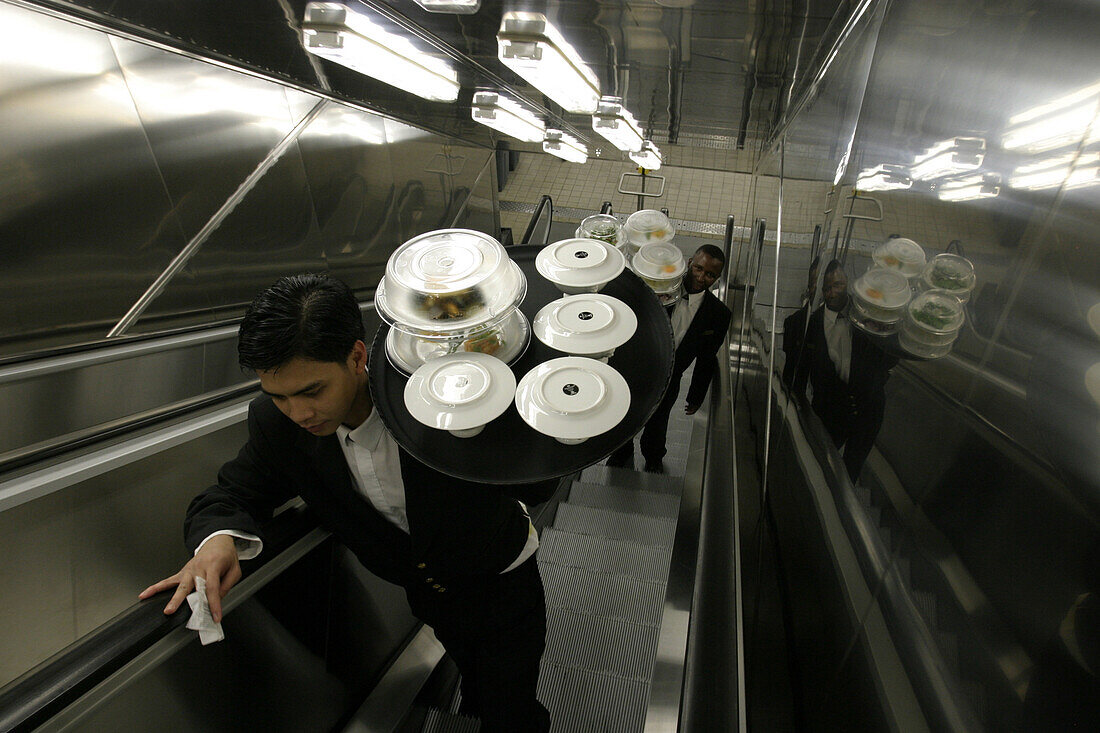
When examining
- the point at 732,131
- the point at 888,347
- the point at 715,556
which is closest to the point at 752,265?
the point at 732,131

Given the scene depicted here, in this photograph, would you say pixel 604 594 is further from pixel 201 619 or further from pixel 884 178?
pixel 884 178

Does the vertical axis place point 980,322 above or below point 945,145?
below

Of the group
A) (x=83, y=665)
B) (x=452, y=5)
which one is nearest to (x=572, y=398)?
(x=83, y=665)

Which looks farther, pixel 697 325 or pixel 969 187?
pixel 697 325

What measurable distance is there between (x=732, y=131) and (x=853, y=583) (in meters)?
7.79

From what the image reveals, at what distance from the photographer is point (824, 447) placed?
1.53 meters

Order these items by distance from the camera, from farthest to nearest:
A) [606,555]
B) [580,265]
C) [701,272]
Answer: [701,272] → [606,555] → [580,265]

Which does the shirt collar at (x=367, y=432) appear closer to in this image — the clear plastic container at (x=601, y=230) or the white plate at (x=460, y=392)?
the white plate at (x=460, y=392)

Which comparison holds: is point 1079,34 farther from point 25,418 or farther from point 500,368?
point 25,418

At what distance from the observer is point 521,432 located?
3.95ft

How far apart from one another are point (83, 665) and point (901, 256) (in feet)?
5.80

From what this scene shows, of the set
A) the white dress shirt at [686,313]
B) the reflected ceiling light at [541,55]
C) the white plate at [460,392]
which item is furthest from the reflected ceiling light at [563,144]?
the white plate at [460,392]

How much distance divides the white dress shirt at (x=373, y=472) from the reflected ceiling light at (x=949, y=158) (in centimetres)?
131

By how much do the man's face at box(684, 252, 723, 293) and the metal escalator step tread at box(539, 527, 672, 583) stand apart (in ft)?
5.83
